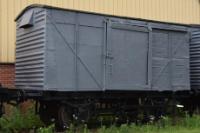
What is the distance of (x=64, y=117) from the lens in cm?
1481

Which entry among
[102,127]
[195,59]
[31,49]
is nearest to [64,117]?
[102,127]

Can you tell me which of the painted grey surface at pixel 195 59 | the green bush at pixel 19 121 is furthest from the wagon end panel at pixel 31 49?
the painted grey surface at pixel 195 59

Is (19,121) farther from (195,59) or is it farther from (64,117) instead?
(195,59)

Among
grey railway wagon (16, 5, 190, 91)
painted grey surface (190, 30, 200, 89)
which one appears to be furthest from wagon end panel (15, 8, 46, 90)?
painted grey surface (190, 30, 200, 89)

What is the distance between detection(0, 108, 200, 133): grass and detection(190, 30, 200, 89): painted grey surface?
102 inches

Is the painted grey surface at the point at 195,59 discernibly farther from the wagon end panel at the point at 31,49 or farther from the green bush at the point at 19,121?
the wagon end panel at the point at 31,49

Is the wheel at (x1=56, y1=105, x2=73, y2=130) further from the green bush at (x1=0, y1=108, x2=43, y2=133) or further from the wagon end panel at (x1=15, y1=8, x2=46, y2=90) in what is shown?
the wagon end panel at (x1=15, y1=8, x2=46, y2=90)

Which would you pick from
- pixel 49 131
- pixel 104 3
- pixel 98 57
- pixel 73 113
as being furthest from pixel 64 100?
pixel 104 3

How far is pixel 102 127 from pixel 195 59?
237 inches

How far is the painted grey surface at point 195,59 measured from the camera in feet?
60.3

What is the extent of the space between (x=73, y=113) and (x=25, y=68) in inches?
78.6

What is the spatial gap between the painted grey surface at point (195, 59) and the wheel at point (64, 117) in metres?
5.53

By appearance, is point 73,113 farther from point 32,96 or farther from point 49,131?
point 49,131

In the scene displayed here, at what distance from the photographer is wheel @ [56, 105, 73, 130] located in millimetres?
14789
